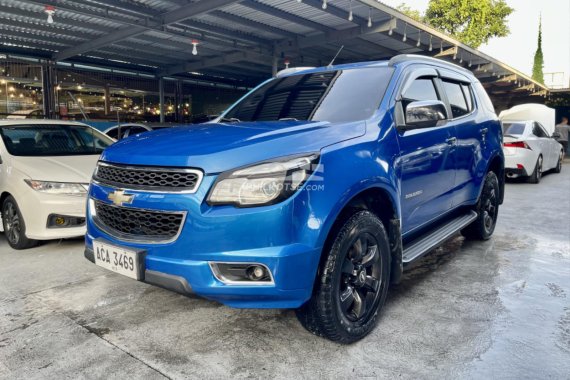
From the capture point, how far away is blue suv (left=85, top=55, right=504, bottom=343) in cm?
210

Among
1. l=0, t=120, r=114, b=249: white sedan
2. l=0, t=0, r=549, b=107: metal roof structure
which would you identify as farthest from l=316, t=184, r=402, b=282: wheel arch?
l=0, t=0, r=549, b=107: metal roof structure

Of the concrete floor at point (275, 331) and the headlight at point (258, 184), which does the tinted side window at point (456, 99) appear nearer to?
the concrete floor at point (275, 331)

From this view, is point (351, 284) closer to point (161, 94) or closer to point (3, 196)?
point (3, 196)

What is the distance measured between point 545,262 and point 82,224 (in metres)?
4.44

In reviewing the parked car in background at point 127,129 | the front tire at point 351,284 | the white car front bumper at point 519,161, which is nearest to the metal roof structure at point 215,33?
the parked car in background at point 127,129

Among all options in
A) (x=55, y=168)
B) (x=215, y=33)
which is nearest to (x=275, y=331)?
(x=55, y=168)

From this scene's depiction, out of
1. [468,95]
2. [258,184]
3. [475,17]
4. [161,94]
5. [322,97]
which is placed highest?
[475,17]

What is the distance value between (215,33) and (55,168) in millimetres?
8804

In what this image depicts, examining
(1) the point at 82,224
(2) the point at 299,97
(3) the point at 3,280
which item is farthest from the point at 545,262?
(3) the point at 3,280

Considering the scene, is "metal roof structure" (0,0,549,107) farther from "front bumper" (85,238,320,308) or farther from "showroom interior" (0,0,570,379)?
"front bumper" (85,238,320,308)

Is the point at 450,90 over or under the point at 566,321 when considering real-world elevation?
over

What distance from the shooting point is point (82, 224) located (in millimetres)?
4406

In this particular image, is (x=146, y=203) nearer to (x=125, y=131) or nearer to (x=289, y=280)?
(x=289, y=280)

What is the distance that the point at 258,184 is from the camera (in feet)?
6.92
